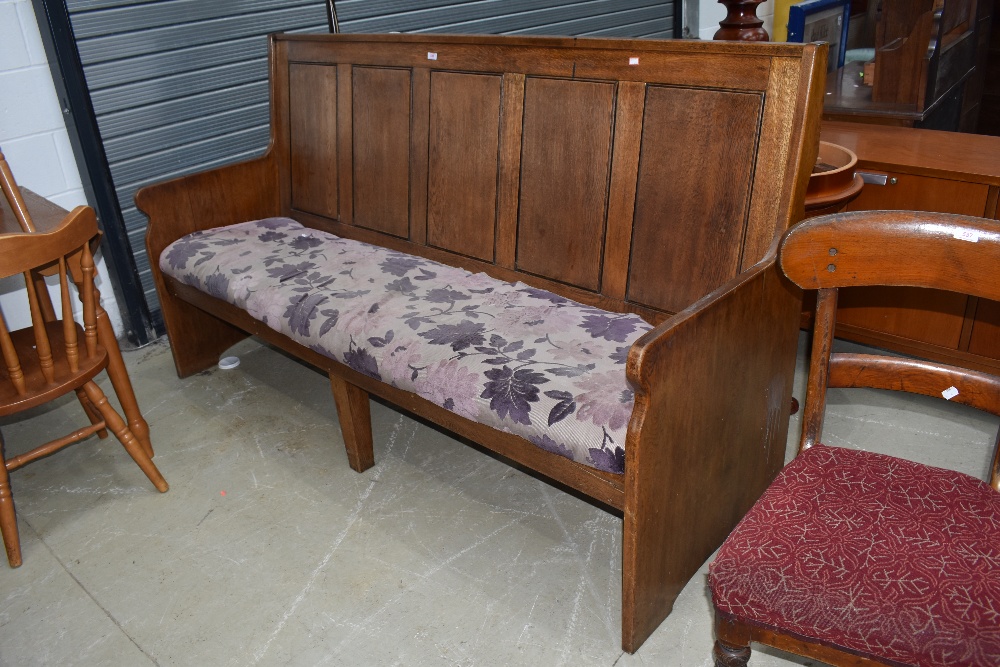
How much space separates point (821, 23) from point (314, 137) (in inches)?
97.5

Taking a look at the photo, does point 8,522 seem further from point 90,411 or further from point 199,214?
point 199,214

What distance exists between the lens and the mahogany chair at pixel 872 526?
48.2 inches

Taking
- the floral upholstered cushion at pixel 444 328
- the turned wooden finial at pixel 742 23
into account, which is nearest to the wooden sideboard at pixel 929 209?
the turned wooden finial at pixel 742 23

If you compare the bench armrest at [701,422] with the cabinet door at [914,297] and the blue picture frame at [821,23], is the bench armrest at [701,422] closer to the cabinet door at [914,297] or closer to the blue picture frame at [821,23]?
the cabinet door at [914,297]

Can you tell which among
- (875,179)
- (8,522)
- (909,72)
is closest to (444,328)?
(8,522)

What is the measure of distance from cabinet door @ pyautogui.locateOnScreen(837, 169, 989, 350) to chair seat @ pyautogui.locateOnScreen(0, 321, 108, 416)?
7.81 ft

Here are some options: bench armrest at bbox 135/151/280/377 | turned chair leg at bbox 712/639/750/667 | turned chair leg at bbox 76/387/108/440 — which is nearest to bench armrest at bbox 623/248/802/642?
turned chair leg at bbox 712/639/750/667

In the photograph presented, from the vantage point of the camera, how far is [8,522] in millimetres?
2148

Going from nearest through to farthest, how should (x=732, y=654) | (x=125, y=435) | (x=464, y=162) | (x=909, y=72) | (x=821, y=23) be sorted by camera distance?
(x=732, y=654) → (x=125, y=435) → (x=464, y=162) → (x=909, y=72) → (x=821, y=23)

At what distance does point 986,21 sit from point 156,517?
5331 mm

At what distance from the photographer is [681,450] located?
1.73 m

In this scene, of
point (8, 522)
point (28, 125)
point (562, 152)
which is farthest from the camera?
point (28, 125)

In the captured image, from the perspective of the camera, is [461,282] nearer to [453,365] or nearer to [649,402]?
[453,365]

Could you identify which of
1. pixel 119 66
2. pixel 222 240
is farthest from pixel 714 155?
pixel 119 66
